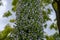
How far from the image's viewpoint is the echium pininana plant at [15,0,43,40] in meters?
6.19

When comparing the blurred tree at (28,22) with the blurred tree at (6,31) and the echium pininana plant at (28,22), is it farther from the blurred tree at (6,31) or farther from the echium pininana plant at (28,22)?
the blurred tree at (6,31)

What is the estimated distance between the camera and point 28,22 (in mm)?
6277

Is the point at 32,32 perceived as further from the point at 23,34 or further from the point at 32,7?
the point at 32,7

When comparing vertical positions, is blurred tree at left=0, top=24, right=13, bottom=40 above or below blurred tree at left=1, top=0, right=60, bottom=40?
above

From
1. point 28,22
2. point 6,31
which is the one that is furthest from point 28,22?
point 6,31

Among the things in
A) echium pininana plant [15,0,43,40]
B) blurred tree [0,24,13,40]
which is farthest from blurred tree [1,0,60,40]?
blurred tree [0,24,13,40]

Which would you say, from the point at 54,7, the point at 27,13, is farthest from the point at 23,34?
the point at 54,7

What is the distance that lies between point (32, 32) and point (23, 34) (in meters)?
0.29

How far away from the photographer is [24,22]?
624 cm

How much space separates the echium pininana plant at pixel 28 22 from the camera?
6188 mm

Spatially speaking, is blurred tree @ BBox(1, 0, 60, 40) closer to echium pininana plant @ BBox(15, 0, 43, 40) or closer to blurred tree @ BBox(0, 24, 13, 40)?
echium pininana plant @ BBox(15, 0, 43, 40)

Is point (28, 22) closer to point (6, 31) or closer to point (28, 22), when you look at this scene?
point (28, 22)

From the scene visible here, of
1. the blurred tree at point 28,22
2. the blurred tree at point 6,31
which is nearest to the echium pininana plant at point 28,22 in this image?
the blurred tree at point 28,22

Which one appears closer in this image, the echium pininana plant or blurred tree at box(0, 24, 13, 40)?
the echium pininana plant
